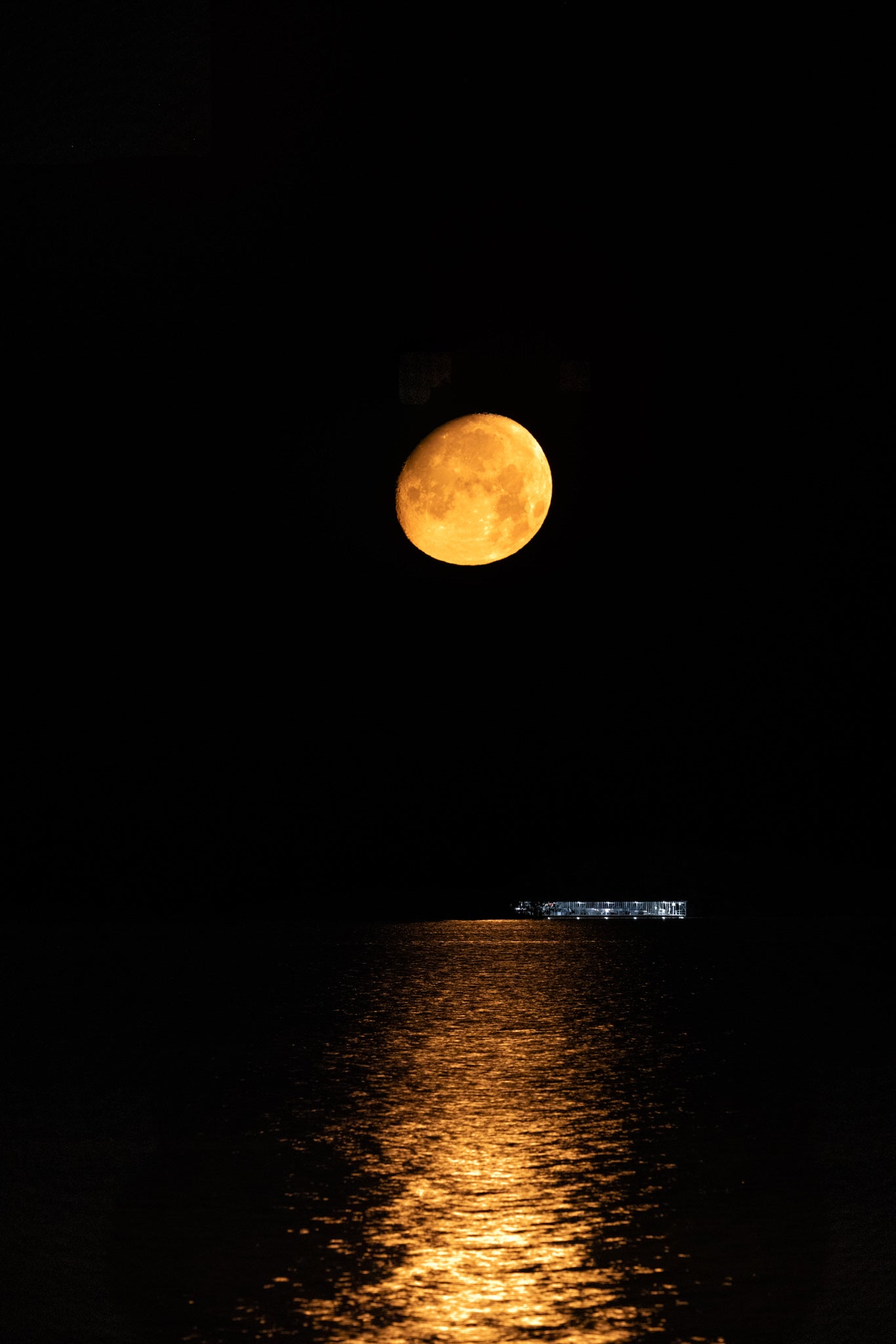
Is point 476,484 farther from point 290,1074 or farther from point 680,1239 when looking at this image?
point 680,1239

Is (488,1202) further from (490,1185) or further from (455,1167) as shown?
(455,1167)

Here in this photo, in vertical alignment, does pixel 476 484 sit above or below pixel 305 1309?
above

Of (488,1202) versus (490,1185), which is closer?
(488,1202)

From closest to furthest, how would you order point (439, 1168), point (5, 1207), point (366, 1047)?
point (5, 1207) → point (439, 1168) → point (366, 1047)

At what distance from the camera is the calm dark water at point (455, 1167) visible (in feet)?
6.78

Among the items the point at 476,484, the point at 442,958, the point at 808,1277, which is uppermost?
the point at 476,484

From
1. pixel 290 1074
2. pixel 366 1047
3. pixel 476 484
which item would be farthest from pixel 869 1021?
pixel 476 484

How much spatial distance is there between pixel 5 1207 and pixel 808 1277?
1.49 m

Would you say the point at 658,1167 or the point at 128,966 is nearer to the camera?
the point at 658,1167

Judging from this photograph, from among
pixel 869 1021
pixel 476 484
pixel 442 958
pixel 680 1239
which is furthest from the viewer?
pixel 476 484

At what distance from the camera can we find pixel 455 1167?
2867mm

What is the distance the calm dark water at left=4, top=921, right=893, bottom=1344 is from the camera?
2066mm

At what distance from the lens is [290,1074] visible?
13.5 ft

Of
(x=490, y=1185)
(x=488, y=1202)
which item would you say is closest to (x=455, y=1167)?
(x=490, y=1185)
